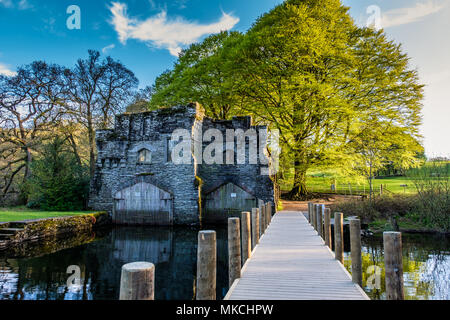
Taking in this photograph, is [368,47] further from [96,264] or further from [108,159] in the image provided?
[96,264]

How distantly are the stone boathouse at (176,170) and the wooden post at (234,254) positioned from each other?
9906mm

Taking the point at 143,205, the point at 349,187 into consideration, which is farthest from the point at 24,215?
the point at 349,187

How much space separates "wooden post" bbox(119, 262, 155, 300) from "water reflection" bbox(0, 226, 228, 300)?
411cm

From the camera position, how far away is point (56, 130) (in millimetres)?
19688

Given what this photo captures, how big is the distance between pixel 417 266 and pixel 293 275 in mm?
4935

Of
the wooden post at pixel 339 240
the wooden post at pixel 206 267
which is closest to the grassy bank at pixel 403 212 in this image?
the wooden post at pixel 339 240

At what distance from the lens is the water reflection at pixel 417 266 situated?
5.82 metres

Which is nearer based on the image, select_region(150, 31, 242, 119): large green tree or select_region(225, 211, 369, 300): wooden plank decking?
select_region(225, 211, 369, 300): wooden plank decking

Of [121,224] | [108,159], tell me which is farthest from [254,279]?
[108,159]

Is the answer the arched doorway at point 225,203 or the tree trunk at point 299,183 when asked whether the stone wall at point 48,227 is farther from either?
the tree trunk at point 299,183

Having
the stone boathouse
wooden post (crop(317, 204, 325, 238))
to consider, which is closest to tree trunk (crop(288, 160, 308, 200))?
the stone boathouse

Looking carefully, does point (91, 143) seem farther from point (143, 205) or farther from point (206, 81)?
point (206, 81)

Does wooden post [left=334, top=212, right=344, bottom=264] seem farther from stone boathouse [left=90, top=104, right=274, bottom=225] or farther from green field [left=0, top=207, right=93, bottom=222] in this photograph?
green field [left=0, top=207, right=93, bottom=222]

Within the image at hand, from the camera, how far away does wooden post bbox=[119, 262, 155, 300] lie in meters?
2.17
